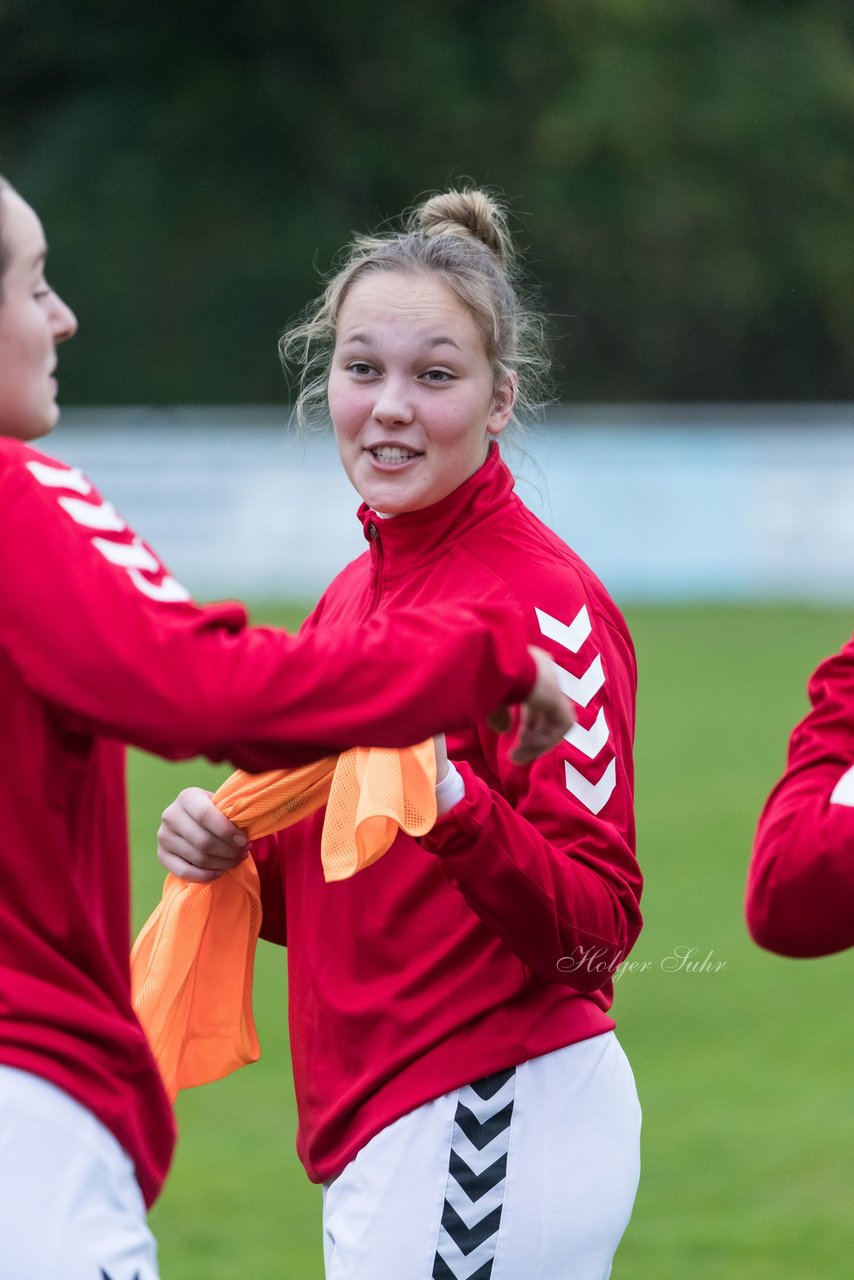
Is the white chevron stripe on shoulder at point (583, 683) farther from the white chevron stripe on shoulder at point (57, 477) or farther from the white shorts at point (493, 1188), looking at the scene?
the white chevron stripe on shoulder at point (57, 477)

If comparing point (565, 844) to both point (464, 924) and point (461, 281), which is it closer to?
point (464, 924)

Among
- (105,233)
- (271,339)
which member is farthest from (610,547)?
(105,233)

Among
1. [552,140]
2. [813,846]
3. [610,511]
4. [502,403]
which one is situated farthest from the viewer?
[552,140]

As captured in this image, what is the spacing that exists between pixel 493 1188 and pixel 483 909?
16.4 inches

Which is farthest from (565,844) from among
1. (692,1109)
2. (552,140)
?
(552,140)

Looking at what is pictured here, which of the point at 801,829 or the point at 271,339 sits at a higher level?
the point at 801,829

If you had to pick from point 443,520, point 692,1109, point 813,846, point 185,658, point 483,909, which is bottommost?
point 692,1109

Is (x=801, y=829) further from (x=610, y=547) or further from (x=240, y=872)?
(x=610, y=547)

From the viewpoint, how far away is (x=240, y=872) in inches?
117

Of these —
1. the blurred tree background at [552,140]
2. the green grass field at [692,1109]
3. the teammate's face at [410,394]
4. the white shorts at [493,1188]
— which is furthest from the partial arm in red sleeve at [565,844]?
the blurred tree background at [552,140]

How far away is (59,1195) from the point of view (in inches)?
80.1

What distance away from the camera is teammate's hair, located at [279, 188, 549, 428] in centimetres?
301

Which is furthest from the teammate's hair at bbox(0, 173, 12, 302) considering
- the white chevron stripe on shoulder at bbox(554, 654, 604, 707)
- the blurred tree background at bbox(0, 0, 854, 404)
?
the blurred tree background at bbox(0, 0, 854, 404)

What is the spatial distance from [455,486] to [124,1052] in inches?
44.0
